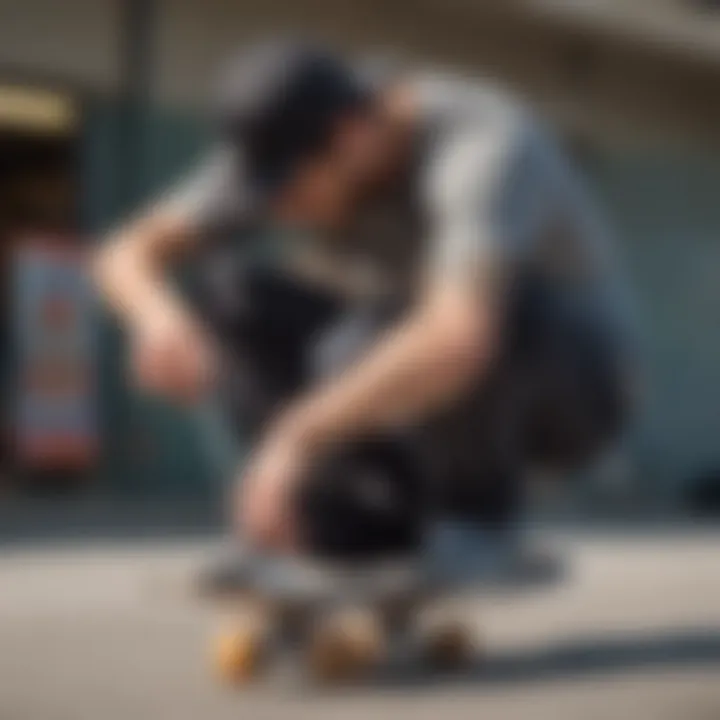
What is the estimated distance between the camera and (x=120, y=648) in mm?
1406

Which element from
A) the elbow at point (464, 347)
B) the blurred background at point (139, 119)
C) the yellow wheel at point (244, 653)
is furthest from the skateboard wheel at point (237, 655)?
the elbow at point (464, 347)

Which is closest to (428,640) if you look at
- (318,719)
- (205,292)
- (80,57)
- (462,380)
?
(318,719)

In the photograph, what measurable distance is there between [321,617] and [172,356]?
26 cm

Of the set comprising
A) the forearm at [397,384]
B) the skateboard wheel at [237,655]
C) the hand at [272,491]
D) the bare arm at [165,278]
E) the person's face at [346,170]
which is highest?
the person's face at [346,170]

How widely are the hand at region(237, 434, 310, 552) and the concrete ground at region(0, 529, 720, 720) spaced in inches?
2.0

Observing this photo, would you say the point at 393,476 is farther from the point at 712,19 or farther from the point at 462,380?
the point at 712,19

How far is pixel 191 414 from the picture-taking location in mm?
1315

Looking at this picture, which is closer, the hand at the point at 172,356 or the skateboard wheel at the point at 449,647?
the hand at the point at 172,356

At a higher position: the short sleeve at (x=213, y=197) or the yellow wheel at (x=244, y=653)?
the short sleeve at (x=213, y=197)

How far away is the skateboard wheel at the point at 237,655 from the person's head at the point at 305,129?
33cm

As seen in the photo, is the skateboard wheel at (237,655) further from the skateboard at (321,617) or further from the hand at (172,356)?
the hand at (172,356)

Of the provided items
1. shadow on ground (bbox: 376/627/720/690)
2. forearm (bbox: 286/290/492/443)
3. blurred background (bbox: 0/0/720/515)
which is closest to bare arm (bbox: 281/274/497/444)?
forearm (bbox: 286/290/492/443)

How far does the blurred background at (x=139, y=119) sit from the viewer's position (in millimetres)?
1297

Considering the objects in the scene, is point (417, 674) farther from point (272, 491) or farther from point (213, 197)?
point (213, 197)
